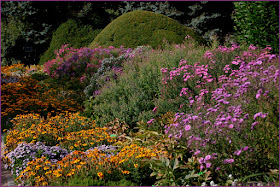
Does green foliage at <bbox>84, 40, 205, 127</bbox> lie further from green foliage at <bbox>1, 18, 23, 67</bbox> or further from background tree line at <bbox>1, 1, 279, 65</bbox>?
green foliage at <bbox>1, 18, 23, 67</bbox>

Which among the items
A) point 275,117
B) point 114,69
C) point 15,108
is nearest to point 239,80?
point 275,117

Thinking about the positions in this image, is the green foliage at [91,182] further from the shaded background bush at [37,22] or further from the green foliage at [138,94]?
the shaded background bush at [37,22]

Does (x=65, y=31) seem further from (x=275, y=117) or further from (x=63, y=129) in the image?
(x=275, y=117)

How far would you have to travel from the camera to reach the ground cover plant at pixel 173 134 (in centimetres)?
350

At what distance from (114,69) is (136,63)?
3.83 feet

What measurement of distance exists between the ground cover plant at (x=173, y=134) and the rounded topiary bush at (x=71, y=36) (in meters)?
10.0

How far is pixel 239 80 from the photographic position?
4422 millimetres

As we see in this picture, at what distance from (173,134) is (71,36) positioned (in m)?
13.5

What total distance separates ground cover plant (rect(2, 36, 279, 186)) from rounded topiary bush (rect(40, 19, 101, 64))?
10.0 metres

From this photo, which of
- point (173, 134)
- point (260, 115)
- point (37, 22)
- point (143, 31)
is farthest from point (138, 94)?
point (37, 22)

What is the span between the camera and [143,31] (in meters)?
10.7

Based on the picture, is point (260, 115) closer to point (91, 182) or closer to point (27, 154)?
point (91, 182)

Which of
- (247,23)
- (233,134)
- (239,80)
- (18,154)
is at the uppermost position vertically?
(247,23)

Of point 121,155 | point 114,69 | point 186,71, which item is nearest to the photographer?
point 121,155
